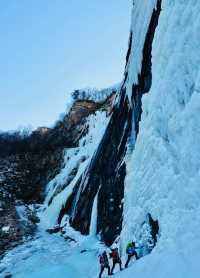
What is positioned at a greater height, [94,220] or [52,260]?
[94,220]

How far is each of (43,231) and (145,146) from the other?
1502 centimetres

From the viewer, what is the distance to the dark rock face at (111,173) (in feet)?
65.1

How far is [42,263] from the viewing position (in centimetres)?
2086

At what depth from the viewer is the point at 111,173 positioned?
75.2ft

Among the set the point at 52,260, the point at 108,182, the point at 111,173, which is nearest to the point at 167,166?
the point at 111,173

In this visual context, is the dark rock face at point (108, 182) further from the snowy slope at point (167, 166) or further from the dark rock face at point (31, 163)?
the dark rock face at point (31, 163)

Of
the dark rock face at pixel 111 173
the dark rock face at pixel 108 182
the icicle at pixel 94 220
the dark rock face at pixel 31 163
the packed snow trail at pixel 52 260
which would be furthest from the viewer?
the dark rock face at pixel 31 163

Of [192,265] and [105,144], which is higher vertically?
[105,144]

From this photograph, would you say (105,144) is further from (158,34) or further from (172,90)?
(172,90)

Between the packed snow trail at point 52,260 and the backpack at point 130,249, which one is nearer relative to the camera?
the backpack at point 130,249

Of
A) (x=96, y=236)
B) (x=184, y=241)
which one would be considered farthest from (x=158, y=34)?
(x=96, y=236)

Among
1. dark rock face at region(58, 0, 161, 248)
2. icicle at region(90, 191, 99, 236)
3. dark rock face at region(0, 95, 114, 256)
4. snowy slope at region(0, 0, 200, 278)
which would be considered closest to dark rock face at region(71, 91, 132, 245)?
dark rock face at region(58, 0, 161, 248)

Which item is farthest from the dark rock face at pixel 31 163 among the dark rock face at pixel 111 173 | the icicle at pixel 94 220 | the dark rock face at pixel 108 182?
the icicle at pixel 94 220

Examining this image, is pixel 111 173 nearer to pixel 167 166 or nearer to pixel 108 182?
pixel 108 182
